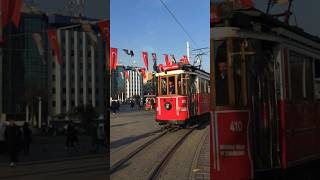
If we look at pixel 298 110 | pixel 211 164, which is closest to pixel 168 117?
pixel 211 164

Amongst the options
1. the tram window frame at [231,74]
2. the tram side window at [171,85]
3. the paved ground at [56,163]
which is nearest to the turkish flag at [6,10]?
the paved ground at [56,163]

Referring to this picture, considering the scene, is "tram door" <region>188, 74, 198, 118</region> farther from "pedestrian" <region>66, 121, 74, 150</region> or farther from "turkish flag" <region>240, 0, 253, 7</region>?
"pedestrian" <region>66, 121, 74, 150</region>

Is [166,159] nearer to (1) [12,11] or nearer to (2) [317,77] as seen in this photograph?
(1) [12,11]

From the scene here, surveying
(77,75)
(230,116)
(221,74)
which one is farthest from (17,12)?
(230,116)

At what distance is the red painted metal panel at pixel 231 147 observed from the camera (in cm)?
226

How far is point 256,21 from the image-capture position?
2613 millimetres

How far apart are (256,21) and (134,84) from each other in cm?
82

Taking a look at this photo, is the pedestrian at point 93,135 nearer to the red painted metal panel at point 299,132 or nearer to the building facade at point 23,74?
the building facade at point 23,74

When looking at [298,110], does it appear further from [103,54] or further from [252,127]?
[103,54]

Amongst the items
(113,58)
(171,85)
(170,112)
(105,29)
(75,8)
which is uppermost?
(75,8)

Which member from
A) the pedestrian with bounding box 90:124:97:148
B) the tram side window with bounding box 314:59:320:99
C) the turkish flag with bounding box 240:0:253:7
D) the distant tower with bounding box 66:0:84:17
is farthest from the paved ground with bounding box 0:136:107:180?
the tram side window with bounding box 314:59:320:99

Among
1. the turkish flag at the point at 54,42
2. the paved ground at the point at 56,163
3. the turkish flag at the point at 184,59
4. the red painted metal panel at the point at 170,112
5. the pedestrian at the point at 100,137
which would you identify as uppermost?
the turkish flag at the point at 54,42

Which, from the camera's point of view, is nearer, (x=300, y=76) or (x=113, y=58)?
(x=113, y=58)

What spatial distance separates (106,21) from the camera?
7.30 ft
